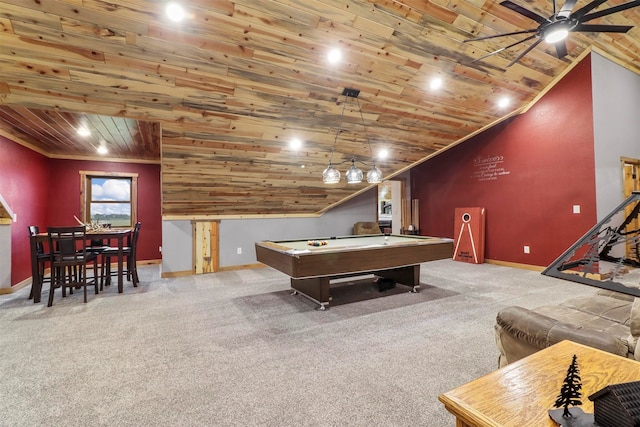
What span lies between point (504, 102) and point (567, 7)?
323 centimetres

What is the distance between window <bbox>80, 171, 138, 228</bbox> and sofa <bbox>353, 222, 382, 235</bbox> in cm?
481

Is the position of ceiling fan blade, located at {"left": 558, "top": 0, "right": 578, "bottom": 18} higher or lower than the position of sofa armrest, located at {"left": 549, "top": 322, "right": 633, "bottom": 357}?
higher

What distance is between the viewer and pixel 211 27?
2977 mm

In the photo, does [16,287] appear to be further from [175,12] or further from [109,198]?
[175,12]

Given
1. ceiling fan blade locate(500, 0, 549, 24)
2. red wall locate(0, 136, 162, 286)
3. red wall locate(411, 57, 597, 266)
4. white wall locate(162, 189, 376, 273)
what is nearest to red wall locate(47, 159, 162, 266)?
red wall locate(0, 136, 162, 286)

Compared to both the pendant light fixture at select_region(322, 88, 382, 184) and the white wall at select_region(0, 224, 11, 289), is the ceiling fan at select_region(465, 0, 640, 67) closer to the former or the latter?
the pendant light fixture at select_region(322, 88, 382, 184)

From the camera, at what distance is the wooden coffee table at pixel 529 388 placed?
832 mm

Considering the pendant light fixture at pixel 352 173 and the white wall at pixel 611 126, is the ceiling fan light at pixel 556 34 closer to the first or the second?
the pendant light fixture at pixel 352 173

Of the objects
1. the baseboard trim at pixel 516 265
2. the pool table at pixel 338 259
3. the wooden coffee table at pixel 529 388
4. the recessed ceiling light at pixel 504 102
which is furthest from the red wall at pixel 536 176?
the wooden coffee table at pixel 529 388

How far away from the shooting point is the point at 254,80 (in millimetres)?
3650

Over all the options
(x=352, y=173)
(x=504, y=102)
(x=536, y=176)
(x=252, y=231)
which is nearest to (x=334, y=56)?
(x=352, y=173)

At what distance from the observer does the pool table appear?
336 cm

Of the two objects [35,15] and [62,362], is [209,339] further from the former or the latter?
[35,15]

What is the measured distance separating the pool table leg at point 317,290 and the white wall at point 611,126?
447cm
